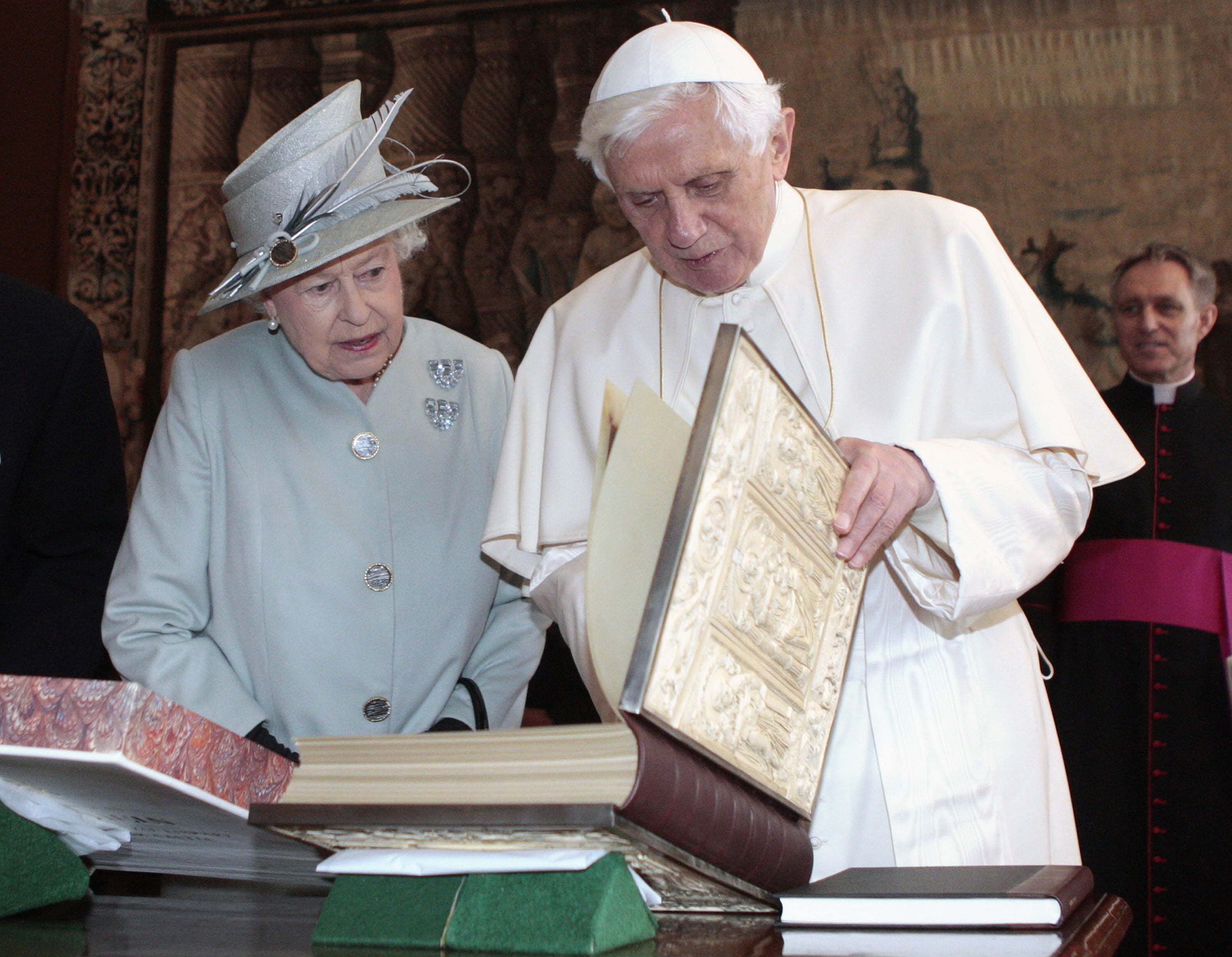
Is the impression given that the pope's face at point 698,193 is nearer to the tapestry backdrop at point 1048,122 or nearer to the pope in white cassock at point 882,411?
the pope in white cassock at point 882,411

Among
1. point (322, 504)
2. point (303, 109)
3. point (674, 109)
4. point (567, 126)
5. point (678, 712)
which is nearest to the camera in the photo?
point (678, 712)

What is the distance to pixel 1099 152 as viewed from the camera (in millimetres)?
5414

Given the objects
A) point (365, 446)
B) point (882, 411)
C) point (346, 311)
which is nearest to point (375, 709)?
point (365, 446)

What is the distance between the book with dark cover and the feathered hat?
4.25 feet

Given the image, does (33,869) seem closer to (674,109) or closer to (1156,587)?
(674,109)

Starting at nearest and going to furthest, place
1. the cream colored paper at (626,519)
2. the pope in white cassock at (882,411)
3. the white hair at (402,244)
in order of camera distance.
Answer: the cream colored paper at (626,519)
the pope in white cassock at (882,411)
the white hair at (402,244)

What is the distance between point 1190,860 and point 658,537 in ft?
11.6

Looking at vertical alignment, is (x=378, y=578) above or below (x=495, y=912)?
above

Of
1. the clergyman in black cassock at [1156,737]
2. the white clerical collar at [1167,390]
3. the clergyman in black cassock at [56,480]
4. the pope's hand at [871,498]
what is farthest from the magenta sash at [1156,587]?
the clergyman in black cassock at [56,480]

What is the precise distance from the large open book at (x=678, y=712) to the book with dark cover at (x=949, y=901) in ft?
0.15

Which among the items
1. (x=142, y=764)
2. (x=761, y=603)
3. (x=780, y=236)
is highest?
(x=780, y=236)

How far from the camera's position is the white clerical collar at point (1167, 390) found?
4.36m

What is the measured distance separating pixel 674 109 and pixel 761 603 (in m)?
0.94

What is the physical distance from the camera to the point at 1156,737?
13.4 ft
